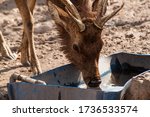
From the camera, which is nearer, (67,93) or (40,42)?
(67,93)

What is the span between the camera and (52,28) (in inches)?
423

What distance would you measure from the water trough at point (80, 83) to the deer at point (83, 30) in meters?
0.24

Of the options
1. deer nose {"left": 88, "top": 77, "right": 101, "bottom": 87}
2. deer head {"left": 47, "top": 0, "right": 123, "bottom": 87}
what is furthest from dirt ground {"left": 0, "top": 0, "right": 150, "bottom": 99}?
deer nose {"left": 88, "top": 77, "right": 101, "bottom": 87}

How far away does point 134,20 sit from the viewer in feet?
35.9

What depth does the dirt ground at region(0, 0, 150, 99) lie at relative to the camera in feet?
29.5

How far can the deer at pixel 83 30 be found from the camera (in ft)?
22.6

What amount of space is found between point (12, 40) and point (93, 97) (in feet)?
15.3

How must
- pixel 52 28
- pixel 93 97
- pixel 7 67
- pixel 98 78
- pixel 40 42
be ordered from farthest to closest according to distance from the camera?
pixel 52 28
pixel 40 42
pixel 7 67
pixel 98 78
pixel 93 97

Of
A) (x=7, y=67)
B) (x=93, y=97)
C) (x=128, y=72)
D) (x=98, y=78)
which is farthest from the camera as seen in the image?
(x=7, y=67)

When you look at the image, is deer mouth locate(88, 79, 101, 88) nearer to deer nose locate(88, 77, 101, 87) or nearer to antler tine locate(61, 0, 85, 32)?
deer nose locate(88, 77, 101, 87)

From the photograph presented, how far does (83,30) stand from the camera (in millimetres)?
6906

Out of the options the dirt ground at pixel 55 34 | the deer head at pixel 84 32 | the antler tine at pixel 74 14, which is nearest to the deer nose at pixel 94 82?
the deer head at pixel 84 32

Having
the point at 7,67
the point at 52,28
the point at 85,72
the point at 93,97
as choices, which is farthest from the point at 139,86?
the point at 52,28

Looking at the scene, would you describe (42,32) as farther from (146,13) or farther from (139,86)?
(139,86)
